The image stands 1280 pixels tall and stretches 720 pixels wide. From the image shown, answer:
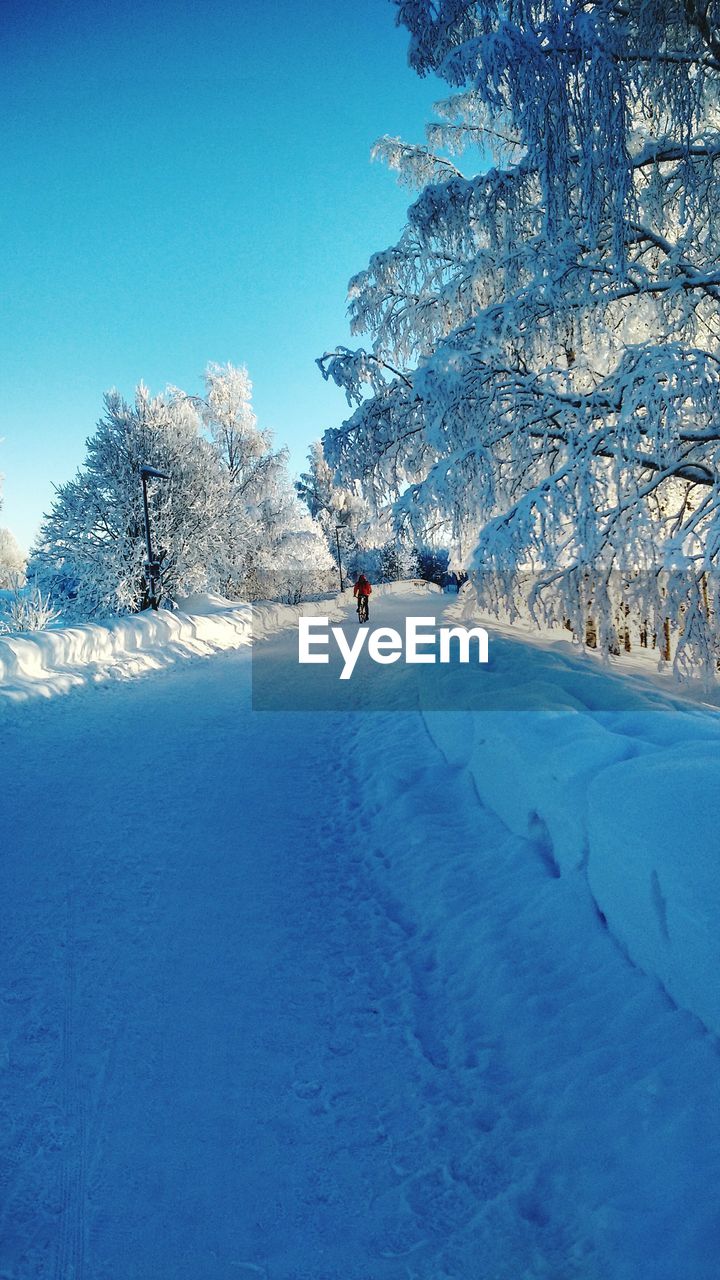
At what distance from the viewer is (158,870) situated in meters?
4.10

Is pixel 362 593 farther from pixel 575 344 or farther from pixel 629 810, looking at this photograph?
pixel 629 810

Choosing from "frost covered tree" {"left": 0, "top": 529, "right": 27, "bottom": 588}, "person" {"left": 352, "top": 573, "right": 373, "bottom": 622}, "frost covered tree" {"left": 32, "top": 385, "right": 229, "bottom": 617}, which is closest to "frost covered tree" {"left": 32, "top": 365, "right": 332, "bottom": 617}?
"frost covered tree" {"left": 32, "top": 385, "right": 229, "bottom": 617}

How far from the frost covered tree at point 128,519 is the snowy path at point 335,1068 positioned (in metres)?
18.5

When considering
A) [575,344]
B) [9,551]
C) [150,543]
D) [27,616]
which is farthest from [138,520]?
[9,551]

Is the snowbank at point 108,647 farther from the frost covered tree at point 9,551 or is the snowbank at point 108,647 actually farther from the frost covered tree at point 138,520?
the frost covered tree at point 9,551

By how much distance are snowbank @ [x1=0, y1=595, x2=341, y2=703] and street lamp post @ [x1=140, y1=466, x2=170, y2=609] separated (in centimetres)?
226

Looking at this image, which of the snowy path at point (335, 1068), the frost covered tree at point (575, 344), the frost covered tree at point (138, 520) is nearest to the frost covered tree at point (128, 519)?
the frost covered tree at point (138, 520)

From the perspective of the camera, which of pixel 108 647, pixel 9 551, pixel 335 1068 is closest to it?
pixel 335 1068

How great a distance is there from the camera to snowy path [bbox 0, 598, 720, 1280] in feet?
6.21

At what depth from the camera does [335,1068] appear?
2.57m

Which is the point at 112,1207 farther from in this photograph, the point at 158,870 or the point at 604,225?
the point at 604,225

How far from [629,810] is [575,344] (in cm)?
561

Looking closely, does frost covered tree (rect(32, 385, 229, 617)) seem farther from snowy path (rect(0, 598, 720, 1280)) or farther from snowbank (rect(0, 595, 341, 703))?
snowy path (rect(0, 598, 720, 1280))

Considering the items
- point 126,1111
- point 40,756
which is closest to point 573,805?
point 126,1111
